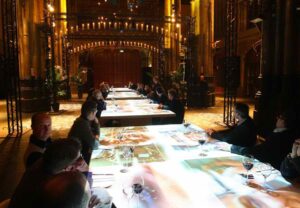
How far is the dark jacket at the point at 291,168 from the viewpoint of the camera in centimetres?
255

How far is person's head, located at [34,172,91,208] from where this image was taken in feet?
3.91

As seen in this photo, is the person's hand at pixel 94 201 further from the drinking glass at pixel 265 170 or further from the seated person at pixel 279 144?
the seated person at pixel 279 144

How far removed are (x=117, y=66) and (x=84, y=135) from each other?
2262 cm

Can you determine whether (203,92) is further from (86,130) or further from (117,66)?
(117,66)

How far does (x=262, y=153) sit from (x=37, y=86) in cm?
1043

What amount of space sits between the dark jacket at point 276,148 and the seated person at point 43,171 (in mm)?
2496

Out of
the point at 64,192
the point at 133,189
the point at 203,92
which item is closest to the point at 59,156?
the point at 64,192

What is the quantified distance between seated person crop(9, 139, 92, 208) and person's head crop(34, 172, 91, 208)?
71 mm

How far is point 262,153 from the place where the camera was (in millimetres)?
3420

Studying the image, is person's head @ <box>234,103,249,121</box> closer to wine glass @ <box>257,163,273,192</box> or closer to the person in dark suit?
wine glass @ <box>257,163,273,192</box>

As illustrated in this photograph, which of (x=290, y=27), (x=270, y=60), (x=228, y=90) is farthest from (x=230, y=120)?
(x=290, y=27)

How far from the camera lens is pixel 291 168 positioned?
2605 millimetres

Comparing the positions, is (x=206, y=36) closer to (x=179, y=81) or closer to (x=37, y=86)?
(x=179, y=81)

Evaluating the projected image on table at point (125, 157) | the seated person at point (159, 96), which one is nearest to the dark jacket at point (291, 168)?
the projected image on table at point (125, 157)
